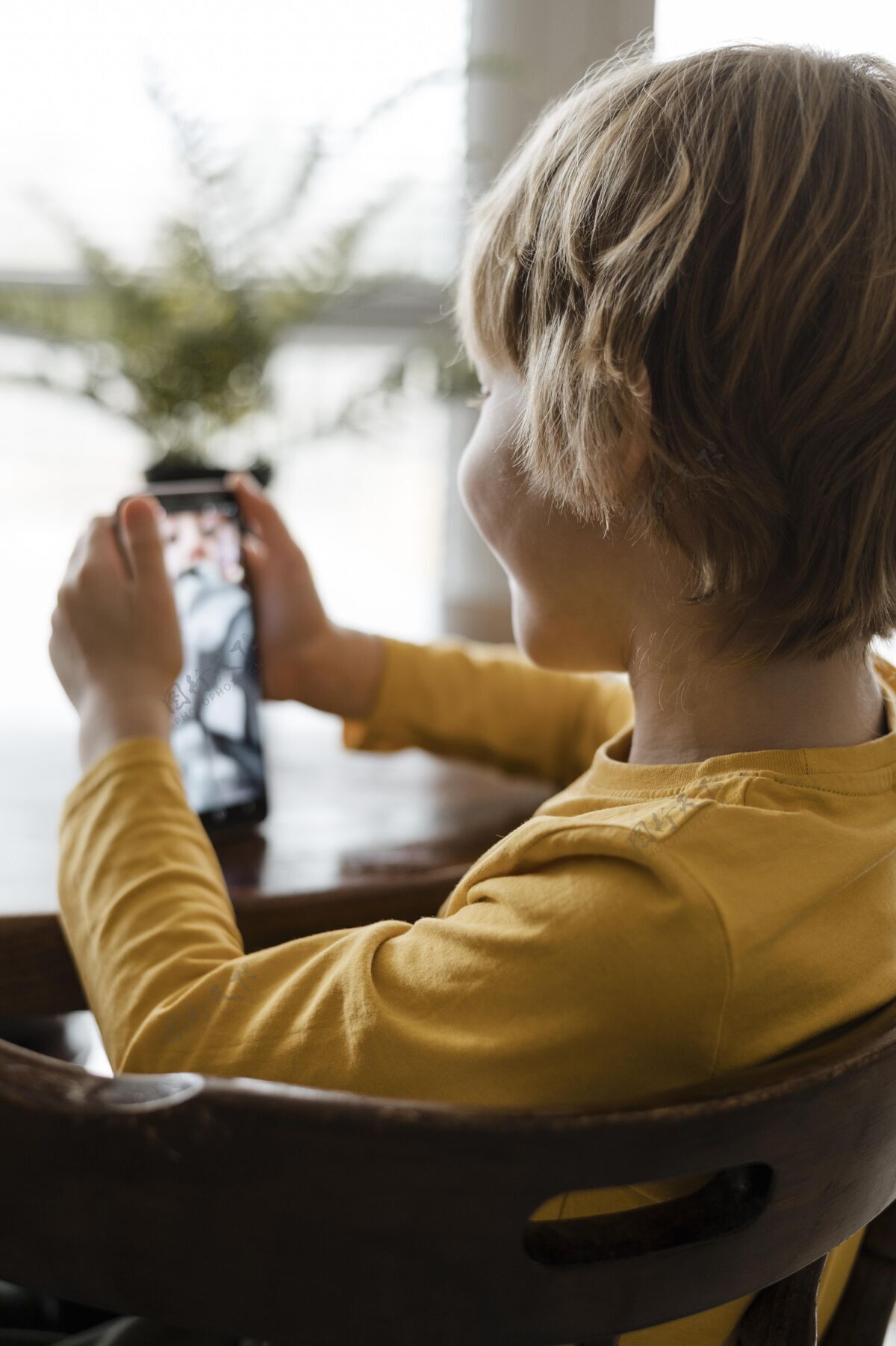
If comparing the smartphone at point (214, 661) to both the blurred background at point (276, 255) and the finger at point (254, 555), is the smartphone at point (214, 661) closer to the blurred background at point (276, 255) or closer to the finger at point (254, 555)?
the finger at point (254, 555)

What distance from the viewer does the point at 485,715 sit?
3.43 feet

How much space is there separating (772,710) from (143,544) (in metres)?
0.42

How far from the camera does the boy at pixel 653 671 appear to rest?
0.52 metres

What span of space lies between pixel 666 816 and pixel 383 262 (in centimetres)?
143

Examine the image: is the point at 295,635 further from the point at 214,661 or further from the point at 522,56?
the point at 522,56

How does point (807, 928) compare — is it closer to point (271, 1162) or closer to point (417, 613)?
point (271, 1162)

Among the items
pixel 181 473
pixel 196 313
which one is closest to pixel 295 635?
pixel 181 473

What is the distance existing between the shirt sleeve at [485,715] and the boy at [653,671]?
269 mm

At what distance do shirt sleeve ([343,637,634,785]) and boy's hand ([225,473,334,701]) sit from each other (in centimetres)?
8

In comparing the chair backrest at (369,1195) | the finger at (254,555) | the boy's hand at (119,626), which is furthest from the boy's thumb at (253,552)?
the chair backrest at (369,1195)

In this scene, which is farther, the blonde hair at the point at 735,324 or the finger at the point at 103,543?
the finger at the point at 103,543

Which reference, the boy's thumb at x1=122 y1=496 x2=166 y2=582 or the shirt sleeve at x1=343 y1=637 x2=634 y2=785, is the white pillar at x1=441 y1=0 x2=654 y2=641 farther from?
the boy's thumb at x1=122 y1=496 x2=166 y2=582

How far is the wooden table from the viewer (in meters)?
0.71

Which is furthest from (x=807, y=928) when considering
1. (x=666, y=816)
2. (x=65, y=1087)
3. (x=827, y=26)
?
(x=827, y=26)
